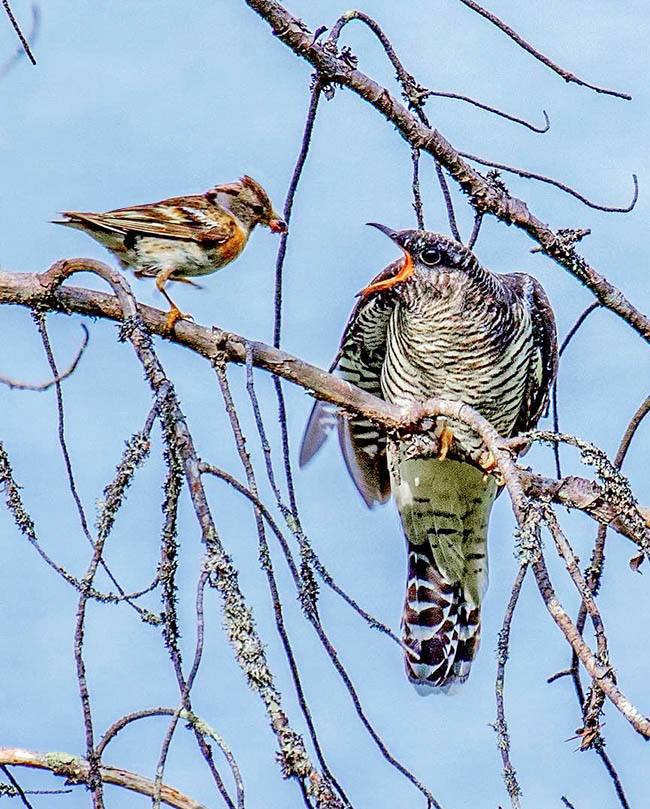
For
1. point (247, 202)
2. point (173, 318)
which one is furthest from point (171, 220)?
point (173, 318)

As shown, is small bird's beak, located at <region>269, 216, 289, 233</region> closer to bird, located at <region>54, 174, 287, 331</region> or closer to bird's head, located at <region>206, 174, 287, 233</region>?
bird's head, located at <region>206, 174, 287, 233</region>

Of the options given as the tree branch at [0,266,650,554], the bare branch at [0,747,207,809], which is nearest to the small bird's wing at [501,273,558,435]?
the tree branch at [0,266,650,554]

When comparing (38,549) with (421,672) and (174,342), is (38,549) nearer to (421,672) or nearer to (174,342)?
(174,342)

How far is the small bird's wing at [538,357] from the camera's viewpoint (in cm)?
435

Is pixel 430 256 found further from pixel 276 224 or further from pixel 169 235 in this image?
pixel 169 235

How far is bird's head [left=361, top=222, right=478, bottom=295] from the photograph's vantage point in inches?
159

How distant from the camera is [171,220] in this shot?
10.6 feet

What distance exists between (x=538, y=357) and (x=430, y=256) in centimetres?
63

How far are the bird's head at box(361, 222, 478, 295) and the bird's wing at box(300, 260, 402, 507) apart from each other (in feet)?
0.92

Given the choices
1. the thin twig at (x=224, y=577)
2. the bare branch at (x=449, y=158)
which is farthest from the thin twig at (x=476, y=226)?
the thin twig at (x=224, y=577)

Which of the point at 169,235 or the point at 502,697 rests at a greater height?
the point at 169,235

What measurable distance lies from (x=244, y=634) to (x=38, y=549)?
1.44ft

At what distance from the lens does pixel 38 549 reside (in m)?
1.79

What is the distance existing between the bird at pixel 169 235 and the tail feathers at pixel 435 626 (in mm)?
1982
